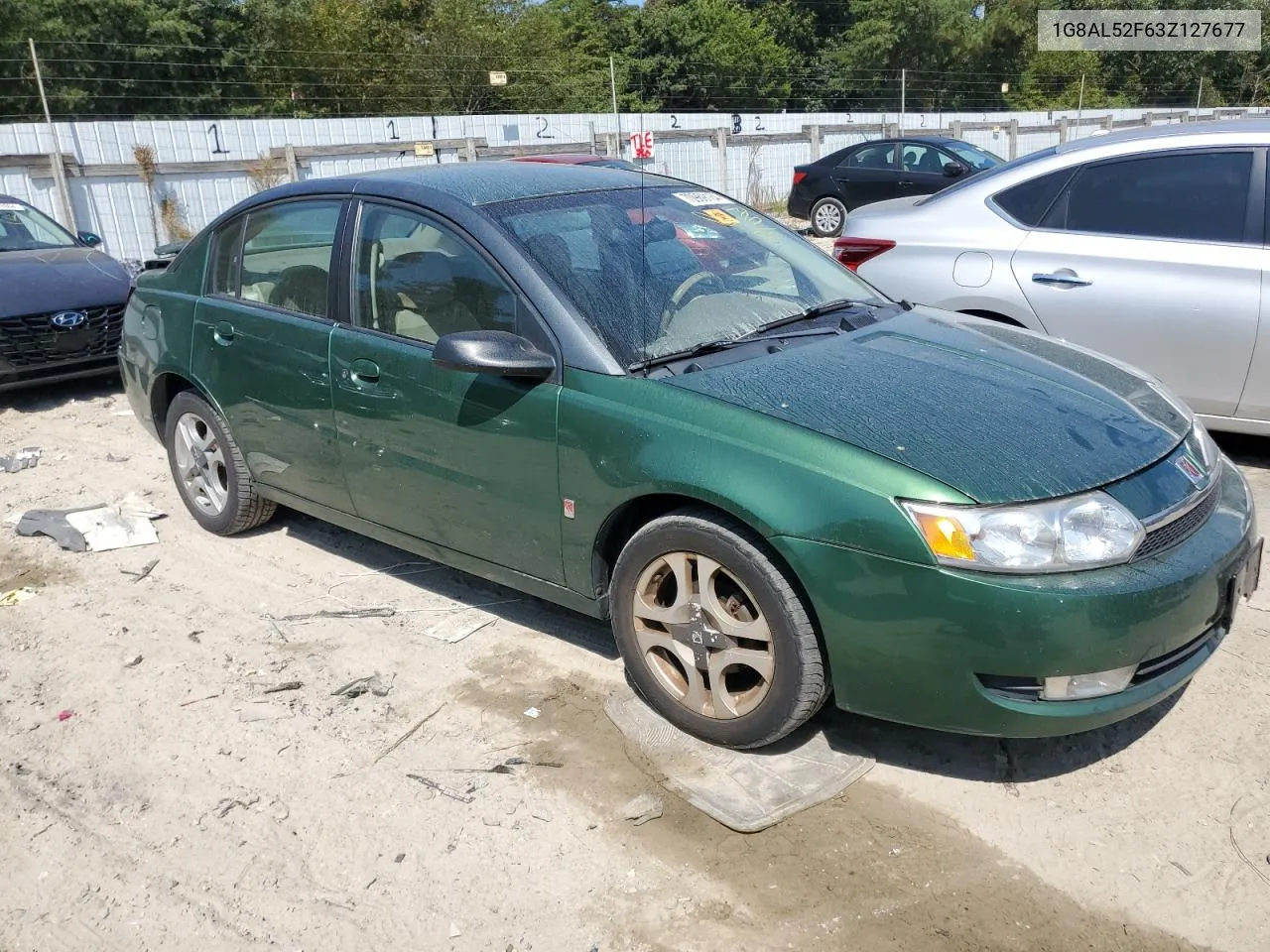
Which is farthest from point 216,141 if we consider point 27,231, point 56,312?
point 56,312

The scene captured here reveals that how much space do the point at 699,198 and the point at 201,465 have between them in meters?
2.68

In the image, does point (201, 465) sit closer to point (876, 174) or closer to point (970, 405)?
point (970, 405)

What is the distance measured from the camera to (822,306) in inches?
153

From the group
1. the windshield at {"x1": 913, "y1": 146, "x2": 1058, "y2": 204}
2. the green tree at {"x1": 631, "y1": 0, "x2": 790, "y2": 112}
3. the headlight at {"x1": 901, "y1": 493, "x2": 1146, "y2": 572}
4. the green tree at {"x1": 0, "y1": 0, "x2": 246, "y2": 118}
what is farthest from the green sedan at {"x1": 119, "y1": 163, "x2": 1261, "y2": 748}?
the green tree at {"x1": 631, "y1": 0, "x2": 790, "y2": 112}

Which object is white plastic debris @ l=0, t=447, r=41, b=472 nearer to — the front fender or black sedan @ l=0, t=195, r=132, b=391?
black sedan @ l=0, t=195, r=132, b=391

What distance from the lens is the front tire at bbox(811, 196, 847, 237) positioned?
655 inches

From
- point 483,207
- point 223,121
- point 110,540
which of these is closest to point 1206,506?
point 483,207

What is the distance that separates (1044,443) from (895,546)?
59 centimetres

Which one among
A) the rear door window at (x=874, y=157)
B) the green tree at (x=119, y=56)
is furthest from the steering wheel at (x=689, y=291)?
the green tree at (x=119, y=56)

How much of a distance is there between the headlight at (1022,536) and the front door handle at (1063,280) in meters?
2.79

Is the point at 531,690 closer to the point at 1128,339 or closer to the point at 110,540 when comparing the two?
the point at 110,540

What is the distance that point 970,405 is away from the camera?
10.2 ft

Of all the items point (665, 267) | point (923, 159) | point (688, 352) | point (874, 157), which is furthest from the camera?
point (874, 157)

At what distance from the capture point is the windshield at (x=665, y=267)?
344 centimetres
